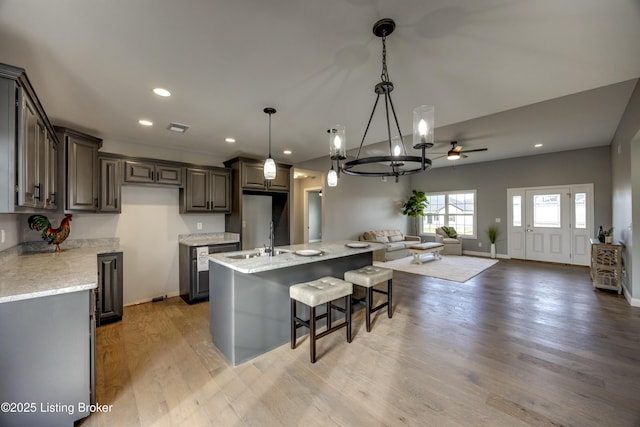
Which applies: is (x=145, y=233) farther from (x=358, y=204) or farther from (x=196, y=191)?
(x=358, y=204)

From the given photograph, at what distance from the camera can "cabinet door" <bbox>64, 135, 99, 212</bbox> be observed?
3061 millimetres

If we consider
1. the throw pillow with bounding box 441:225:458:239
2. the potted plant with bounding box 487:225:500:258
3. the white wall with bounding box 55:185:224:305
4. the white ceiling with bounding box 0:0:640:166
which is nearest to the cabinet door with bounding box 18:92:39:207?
the white ceiling with bounding box 0:0:640:166

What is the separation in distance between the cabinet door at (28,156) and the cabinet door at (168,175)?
178cm

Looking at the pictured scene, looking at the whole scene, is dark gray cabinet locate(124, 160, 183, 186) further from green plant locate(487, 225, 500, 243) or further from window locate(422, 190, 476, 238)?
green plant locate(487, 225, 500, 243)

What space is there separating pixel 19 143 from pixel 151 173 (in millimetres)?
2140

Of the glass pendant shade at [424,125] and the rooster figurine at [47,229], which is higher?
the glass pendant shade at [424,125]

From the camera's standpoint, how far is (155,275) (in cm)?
412

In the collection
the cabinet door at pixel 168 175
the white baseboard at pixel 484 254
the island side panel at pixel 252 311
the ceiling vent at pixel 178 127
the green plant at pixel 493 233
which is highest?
the ceiling vent at pixel 178 127

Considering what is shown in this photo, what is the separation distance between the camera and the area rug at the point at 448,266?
17.8ft

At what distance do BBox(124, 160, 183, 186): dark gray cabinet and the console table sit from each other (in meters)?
7.13

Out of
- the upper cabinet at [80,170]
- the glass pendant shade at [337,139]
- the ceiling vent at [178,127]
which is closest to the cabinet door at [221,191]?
the ceiling vent at [178,127]

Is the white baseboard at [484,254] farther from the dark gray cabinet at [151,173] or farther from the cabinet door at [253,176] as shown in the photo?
the dark gray cabinet at [151,173]

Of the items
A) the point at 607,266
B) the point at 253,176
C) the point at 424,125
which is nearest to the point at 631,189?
the point at 607,266

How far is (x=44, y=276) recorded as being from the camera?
1854 millimetres
